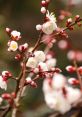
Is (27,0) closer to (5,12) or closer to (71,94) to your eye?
(5,12)

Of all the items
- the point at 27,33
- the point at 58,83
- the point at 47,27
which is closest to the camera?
the point at 47,27

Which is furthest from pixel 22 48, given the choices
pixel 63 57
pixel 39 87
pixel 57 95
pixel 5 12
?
pixel 63 57

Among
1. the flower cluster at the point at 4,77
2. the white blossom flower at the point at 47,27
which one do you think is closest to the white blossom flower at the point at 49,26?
the white blossom flower at the point at 47,27

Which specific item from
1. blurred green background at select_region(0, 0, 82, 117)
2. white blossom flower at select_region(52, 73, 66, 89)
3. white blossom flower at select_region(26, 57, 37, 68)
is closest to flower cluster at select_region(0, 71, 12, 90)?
white blossom flower at select_region(26, 57, 37, 68)

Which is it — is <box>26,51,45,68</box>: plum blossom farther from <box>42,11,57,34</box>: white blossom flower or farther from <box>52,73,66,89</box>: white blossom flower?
<box>52,73,66,89</box>: white blossom flower

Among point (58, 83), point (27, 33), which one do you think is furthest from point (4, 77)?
point (27, 33)

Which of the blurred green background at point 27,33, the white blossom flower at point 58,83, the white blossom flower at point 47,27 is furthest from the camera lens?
the blurred green background at point 27,33

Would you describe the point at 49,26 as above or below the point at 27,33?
below

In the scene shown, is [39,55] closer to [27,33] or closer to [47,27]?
[47,27]

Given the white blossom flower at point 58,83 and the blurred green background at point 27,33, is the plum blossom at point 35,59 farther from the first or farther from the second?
the blurred green background at point 27,33
